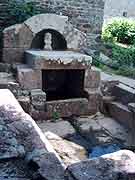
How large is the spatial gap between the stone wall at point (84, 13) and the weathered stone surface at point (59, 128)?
3.30 meters

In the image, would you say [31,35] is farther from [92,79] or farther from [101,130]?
[101,130]

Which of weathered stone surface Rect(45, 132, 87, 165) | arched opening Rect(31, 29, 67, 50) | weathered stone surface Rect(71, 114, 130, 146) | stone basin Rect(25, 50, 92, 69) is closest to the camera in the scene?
weathered stone surface Rect(45, 132, 87, 165)

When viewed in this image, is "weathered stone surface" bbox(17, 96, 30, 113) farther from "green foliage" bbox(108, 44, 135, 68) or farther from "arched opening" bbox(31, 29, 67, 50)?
"green foliage" bbox(108, 44, 135, 68)

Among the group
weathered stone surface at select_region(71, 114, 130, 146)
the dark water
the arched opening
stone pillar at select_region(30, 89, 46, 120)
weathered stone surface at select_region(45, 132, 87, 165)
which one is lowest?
weathered stone surface at select_region(71, 114, 130, 146)

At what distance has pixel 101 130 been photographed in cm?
553

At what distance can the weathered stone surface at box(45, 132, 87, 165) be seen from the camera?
4.40 m

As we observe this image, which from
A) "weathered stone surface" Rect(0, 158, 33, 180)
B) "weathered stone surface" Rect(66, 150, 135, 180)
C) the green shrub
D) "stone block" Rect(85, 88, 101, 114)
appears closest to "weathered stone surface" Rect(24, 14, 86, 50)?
"stone block" Rect(85, 88, 101, 114)

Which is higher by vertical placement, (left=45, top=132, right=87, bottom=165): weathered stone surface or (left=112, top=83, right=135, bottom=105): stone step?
(left=112, top=83, right=135, bottom=105): stone step

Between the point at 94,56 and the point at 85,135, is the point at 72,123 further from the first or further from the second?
the point at 94,56

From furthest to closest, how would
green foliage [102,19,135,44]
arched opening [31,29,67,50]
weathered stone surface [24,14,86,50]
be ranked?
green foliage [102,19,135,44] → arched opening [31,29,67,50] → weathered stone surface [24,14,86,50]

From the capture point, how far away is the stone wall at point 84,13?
805 centimetres

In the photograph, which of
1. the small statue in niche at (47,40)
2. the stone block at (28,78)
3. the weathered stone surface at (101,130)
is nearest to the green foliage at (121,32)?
the small statue in niche at (47,40)

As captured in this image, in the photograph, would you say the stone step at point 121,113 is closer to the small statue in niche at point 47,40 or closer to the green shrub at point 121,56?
the small statue in niche at point 47,40

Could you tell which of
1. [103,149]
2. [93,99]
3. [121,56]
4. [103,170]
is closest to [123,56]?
[121,56]
